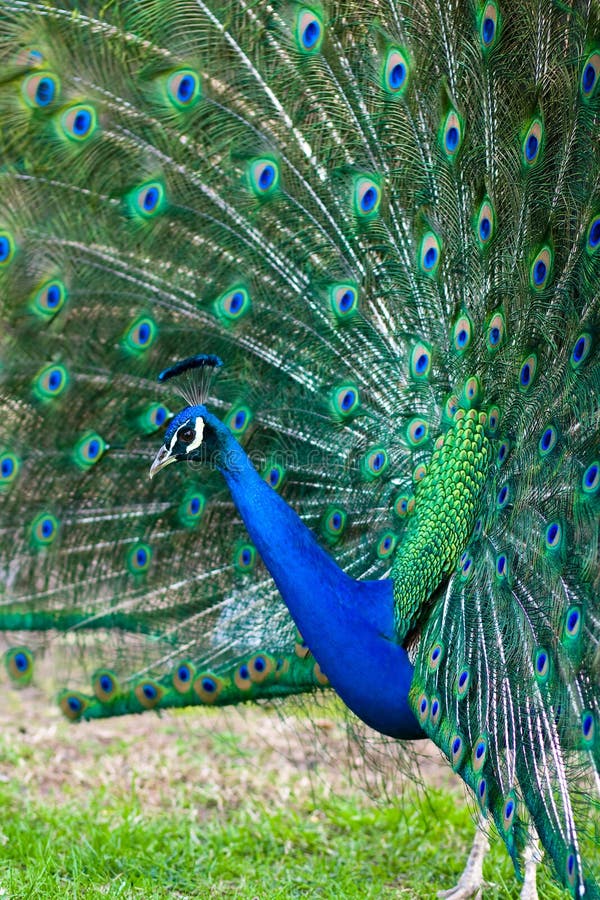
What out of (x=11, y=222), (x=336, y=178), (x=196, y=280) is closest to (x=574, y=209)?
(x=336, y=178)

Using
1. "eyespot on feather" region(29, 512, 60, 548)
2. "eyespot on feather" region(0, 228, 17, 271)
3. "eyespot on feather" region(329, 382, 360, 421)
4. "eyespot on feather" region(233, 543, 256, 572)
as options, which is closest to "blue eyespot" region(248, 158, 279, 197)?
"eyespot on feather" region(329, 382, 360, 421)

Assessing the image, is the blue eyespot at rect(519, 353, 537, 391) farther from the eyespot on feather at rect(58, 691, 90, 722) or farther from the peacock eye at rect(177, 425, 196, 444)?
the eyespot on feather at rect(58, 691, 90, 722)

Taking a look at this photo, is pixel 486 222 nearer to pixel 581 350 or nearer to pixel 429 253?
pixel 429 253

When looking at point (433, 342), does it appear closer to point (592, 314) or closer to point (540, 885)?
point (592, 314)

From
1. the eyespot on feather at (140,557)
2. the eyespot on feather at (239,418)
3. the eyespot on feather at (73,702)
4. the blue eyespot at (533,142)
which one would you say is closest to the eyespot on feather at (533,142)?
the blue eyespot at (533,142)

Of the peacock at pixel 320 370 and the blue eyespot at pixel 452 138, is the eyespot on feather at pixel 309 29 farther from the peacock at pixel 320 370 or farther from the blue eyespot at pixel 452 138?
the blue eyespot at pixel 452 138

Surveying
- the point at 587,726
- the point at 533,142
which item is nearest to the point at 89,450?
the point at 533,142

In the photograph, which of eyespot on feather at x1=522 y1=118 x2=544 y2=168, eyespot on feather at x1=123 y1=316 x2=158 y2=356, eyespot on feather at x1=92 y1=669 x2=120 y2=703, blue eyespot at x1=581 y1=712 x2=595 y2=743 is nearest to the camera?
blue eyespot at x1=581 y1=712 x2=595 y2=743
